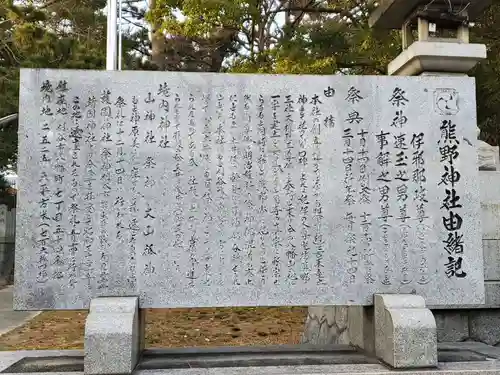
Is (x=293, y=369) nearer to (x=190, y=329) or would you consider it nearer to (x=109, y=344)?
(x=109, y=344)

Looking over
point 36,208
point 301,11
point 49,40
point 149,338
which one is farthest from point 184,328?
point 301,11

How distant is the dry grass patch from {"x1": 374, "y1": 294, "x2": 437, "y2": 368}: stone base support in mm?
3486

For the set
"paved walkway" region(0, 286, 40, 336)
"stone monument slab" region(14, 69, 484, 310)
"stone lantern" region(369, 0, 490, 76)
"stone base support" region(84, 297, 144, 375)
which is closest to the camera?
"stone base support" region(84, 297, 144, 375)

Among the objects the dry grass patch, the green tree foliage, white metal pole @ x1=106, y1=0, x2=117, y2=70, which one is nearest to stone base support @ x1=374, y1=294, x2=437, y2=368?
the dry grass patch

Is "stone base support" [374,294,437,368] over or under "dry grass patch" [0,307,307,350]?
over

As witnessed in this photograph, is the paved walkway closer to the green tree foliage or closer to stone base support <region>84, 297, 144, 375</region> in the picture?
the green tree foliage

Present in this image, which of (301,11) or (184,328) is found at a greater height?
(301,11)

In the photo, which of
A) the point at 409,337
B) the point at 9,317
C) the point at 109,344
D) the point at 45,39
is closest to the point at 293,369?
the point at 409,337

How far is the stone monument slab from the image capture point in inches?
148

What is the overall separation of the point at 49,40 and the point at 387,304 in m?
7.47

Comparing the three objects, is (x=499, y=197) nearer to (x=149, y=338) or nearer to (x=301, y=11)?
(x=149, y=338)

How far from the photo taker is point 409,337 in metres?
3.57

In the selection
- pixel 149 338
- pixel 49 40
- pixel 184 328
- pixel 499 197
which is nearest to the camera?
pixel 499 197

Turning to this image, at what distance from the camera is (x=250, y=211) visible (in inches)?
153
